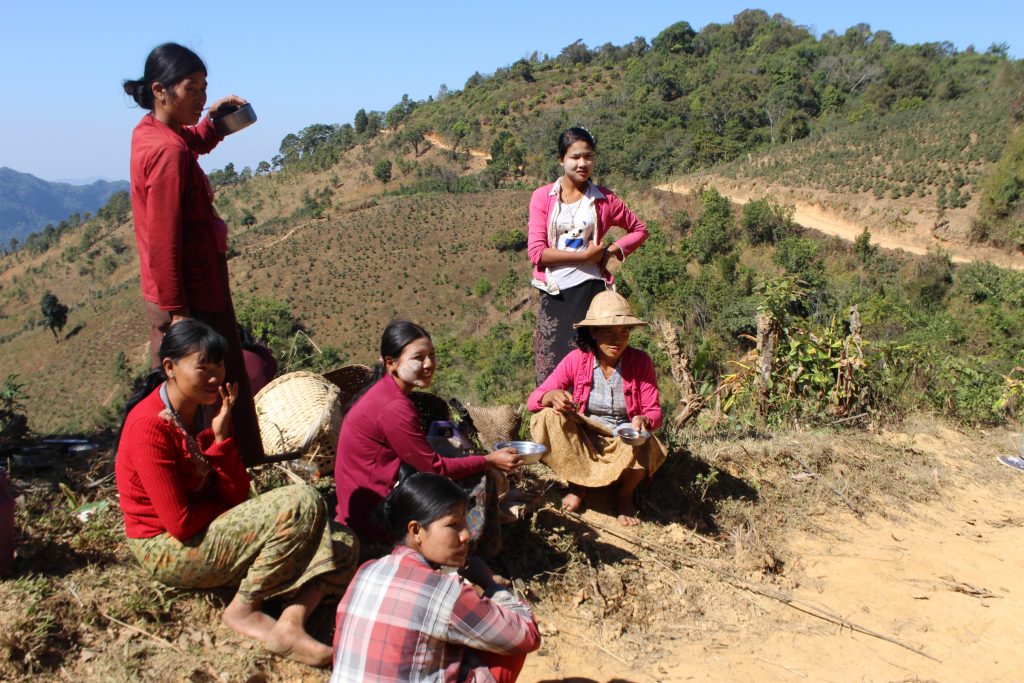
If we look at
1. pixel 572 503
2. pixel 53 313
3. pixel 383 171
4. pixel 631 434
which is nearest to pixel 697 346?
pixel 572 503

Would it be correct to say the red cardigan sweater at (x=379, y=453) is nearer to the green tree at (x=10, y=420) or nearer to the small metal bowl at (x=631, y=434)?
the small metal bowl at (x=631, y=434)

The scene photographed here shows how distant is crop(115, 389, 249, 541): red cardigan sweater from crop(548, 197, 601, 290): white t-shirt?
1.91 m

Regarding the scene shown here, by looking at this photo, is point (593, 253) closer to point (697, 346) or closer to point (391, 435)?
point (391, 435)

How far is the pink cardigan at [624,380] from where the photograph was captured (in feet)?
11.3

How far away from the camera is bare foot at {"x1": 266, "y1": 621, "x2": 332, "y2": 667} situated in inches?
89.4

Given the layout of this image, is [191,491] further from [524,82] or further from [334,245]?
[524,82]

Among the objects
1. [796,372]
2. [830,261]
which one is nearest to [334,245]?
[830,261]

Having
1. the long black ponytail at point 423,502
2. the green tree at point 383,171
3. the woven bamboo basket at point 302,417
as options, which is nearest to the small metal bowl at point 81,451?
the woven bamboo basket at point 302,417

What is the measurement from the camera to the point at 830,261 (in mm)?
23906

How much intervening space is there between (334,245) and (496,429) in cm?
4347

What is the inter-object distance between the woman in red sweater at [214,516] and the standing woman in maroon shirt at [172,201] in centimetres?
37

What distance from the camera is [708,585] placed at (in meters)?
3.21

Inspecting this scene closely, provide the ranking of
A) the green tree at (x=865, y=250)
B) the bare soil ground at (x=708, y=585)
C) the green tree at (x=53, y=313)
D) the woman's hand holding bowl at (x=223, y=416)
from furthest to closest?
the green tree at (x=53, y=313), the green tree at (x=865, y=250), the bare soil ground at (x=708, y=585), the woman's hand holding bowl at (x=223, y=416)

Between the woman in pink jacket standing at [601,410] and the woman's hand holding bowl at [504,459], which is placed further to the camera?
the woman in pink jacket standing at [601,410]
